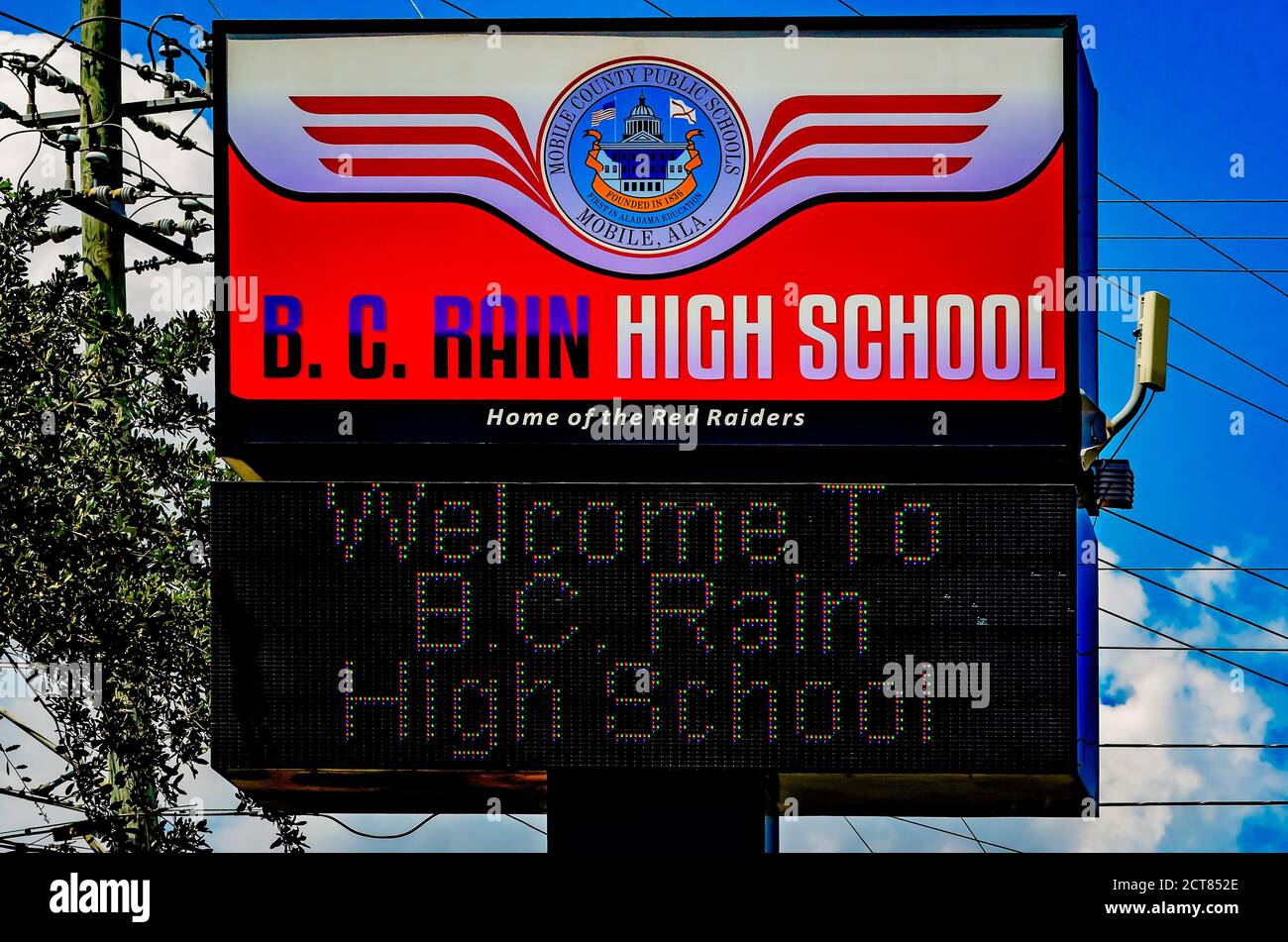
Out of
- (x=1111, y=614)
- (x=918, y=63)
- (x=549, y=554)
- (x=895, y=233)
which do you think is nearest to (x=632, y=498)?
(x=549, y=554)

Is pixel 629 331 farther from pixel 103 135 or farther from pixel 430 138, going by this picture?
pixel 103 135

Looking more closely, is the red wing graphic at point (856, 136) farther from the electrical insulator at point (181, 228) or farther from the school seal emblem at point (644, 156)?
the electrical insulator at point (181, 228)

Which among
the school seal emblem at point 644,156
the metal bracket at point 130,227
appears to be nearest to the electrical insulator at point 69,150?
the metal bracket at point 130,227

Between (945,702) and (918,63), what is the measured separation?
395 cm

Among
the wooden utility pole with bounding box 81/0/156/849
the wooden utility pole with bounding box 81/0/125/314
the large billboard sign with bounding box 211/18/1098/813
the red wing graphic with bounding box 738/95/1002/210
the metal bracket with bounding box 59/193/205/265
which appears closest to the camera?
the large billboard sign with bounding box 211/18/1098/813

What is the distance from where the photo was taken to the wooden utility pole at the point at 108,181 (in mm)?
15531

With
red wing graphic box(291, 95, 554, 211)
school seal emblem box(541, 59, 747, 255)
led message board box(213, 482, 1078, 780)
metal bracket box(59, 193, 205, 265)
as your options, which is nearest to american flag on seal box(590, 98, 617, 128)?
school seal emblem box(541, 59, 747, 255)

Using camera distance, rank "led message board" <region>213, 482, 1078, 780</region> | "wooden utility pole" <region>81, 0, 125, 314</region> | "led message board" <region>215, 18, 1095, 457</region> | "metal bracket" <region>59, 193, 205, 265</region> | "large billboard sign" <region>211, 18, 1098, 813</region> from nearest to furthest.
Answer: "led message board" <region>213, 482, 1078, 780</region> < "large billboard sign" <region>211, 18, 1098, 813</region> < "led message board" <region>215, 18, 1095, 457</region> < "metal bracket" <region>59, 193, 205, 265</region> < "wooden utility pole" <region>81, 0, 125, 314</region>

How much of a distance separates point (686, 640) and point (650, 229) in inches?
108

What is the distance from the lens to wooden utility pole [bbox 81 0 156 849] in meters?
15.5

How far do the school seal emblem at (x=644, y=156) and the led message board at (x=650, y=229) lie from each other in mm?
14

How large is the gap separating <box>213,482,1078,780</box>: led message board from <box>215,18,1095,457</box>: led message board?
1138mm

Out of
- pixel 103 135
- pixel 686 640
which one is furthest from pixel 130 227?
pixel 686 640

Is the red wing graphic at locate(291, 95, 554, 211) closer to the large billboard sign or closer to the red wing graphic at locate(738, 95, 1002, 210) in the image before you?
the large billboard sign
